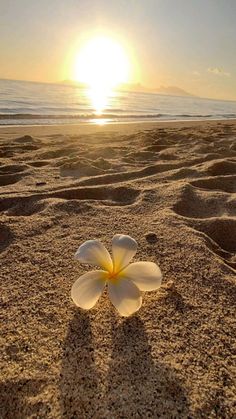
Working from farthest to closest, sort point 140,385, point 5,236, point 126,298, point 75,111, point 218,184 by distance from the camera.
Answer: point 75,111 → point 218,184 → point 5,236 → point 126,298 → point 140,385

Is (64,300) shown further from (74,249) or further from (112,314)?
(74,249)

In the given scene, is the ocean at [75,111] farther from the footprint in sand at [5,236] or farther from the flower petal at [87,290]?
the flower petal at [87,290]

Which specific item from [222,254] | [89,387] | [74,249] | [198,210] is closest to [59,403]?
[89,387]

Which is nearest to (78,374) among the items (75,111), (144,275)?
(144,275)

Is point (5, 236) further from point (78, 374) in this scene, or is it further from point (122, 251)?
point (78, 374)

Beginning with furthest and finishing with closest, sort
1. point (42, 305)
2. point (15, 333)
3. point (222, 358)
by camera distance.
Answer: point (42, 305) < point (15, 333) < point (222, 358)

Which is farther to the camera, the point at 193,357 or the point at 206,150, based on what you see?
the point at 206,150

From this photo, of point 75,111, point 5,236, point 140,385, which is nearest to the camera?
point 140,385
